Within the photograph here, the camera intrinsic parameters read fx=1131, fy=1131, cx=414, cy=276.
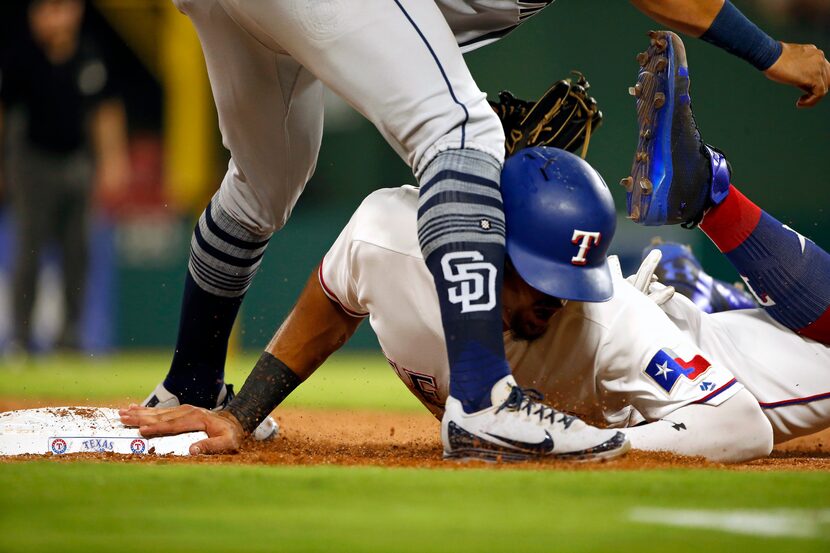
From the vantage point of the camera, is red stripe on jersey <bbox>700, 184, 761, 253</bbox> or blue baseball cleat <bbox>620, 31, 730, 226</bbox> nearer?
blue baseball cleat <bbox>620, 31, 730, 226</bbox>

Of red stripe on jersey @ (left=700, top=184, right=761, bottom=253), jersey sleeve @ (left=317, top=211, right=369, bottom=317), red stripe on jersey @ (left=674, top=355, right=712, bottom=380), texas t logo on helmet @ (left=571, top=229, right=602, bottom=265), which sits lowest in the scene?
red stripe on jersey @ (left=674, top=355, right=712, bottom=380)

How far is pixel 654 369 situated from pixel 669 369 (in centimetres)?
3

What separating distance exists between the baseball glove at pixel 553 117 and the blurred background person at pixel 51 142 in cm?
556

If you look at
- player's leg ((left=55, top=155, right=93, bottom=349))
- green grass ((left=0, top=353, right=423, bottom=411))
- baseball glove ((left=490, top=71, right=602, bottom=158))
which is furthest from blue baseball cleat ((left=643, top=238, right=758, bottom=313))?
player's leg ((left=55, top=155, right=93, bottom=349))

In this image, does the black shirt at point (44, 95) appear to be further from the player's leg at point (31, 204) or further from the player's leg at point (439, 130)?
the player's leg at point (439, 130)

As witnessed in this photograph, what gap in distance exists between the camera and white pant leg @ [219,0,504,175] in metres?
2.34

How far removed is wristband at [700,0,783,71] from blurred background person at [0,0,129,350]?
20.2ft

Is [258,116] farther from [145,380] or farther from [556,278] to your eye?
[145,380]

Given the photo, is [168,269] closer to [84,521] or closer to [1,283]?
[1,283]

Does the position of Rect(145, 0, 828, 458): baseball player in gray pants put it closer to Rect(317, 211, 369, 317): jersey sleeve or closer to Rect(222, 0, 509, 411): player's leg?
Rect(222, 0, 509, 411): player's leg

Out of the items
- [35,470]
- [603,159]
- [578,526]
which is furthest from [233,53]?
[603,159]

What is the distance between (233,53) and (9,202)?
636cm

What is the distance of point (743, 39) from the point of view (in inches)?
104

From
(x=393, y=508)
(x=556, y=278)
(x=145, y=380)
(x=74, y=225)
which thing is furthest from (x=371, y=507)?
(x=74, y=225)
